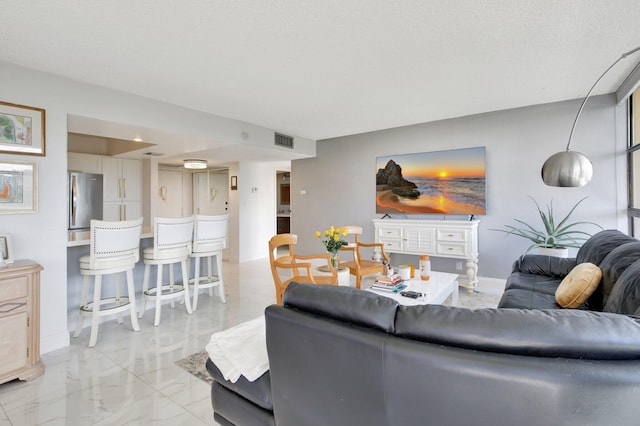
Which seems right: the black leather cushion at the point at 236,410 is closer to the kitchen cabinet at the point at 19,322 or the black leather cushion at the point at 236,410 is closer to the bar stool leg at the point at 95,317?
the kitchen cabinet at the point at 19,322

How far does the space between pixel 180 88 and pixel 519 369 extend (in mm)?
3682

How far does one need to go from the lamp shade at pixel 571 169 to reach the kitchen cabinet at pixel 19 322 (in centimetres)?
375

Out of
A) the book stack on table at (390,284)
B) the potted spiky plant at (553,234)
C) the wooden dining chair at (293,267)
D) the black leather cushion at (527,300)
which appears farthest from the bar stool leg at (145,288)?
the potted spiky plant at (553,234)

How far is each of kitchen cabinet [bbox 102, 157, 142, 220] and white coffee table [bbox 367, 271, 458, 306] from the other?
5.19 m

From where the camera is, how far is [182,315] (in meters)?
3.72

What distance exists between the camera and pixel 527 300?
2.54 meters

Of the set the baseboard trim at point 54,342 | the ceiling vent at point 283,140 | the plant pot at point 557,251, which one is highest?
the ceiling vent at point 283,140

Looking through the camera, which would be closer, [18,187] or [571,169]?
[571,169]

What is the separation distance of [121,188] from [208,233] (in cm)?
328

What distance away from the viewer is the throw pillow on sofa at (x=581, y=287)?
2148mm

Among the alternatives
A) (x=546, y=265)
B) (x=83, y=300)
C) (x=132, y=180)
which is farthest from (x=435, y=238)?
(x=132, y=180)

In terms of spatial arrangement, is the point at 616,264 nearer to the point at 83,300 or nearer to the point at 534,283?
the point at 534,283

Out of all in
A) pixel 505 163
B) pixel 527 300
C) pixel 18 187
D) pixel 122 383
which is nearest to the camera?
pixel 122 383

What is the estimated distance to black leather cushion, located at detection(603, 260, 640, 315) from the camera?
1.58 meters
